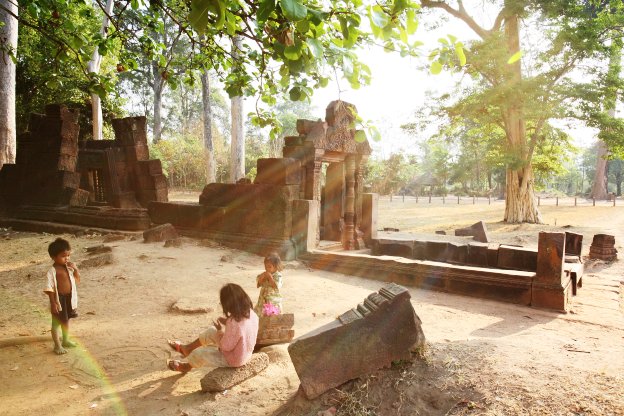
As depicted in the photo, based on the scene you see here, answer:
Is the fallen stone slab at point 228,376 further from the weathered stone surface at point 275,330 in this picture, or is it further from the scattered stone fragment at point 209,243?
the scattered stone fragment at point 209,243

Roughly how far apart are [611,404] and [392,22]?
8.89 feet

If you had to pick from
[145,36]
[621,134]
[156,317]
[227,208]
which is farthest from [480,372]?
[621,134]

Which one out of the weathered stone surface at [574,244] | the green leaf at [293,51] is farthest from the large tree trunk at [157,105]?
the green leaf at [293,51]

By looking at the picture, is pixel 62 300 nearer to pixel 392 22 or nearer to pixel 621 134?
pixel 392 22

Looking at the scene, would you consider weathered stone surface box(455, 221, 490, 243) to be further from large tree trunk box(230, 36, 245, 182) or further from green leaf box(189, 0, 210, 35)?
large tree trunk box(230, 36, 245, 182)

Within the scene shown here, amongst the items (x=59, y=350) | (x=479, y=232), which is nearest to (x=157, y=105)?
(x=479, y=232)

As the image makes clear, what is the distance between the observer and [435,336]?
4.73m

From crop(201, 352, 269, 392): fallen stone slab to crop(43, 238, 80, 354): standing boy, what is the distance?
1.76 m

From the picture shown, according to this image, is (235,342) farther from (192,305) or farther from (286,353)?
(192,305)

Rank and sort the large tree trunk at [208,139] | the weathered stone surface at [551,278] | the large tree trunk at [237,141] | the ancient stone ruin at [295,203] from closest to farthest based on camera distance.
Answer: the weathered stone surface at [551,278] → the ancient stone ruin at [295,203] → the large tree trunk at [237,141] → the large tree trunk at [208,139]

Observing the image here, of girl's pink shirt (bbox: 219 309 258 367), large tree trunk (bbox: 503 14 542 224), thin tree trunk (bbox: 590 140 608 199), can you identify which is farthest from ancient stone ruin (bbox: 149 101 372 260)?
thin tree trunk (bbox: 590 140 608 199)

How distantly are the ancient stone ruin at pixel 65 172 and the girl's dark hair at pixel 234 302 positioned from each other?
9.60m

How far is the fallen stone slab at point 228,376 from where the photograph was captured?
3293 mm

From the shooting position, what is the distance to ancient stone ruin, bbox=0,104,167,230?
39.8 ft
